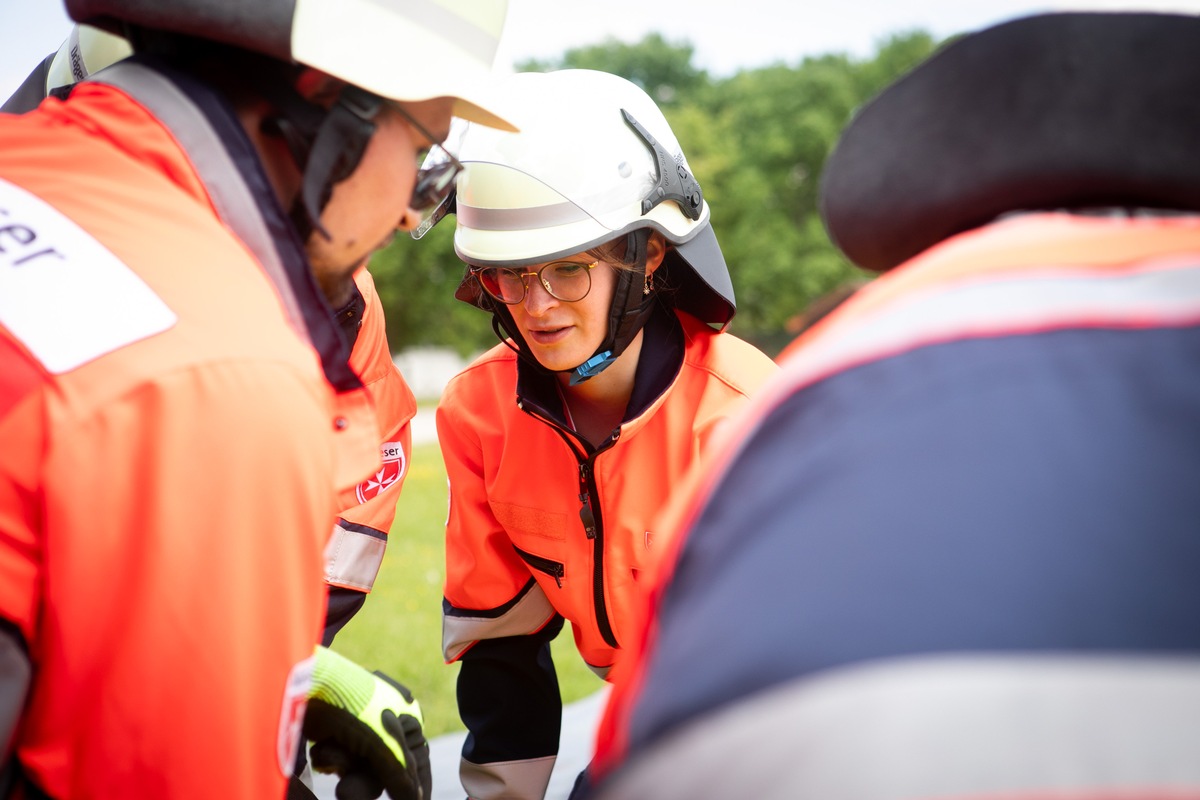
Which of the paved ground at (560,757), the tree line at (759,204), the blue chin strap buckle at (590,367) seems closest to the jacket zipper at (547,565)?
the blue chin strap buckle at (590,367)

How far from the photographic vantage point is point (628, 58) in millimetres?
47688

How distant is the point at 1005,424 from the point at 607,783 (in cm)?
38

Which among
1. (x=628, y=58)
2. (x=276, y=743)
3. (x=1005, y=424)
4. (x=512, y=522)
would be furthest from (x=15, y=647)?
(x=628, y=58)

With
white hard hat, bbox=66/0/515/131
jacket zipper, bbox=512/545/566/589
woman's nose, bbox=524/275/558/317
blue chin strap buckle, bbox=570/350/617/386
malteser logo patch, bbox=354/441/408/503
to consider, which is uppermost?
white hard hat, bbox=66/0/515/131

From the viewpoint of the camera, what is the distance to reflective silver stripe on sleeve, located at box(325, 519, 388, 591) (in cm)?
320

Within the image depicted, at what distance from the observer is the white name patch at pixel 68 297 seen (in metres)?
1.11

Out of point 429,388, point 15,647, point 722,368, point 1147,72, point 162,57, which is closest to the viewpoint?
point 1147,72

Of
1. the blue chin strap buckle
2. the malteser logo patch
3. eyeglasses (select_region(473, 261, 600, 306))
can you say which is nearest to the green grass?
the malteser logo patch

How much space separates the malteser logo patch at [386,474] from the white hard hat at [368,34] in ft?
5.71

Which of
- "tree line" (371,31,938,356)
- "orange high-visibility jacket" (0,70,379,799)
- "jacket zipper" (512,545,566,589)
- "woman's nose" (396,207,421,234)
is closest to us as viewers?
"orange high-visibility jacket" (0,70,379,799)

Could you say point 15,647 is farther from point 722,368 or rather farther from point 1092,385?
point 722,368

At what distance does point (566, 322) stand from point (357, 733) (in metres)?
1.16

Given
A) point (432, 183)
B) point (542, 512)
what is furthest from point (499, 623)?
point (432, 183)

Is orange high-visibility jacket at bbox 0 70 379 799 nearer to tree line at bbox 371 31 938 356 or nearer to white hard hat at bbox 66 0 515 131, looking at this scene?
white hard hat at bbox 66 0 515 131
